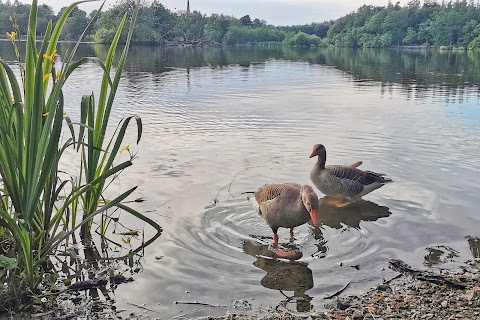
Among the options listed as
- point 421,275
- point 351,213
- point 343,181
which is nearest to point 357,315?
point 421,275

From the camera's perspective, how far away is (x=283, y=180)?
9.04 meters

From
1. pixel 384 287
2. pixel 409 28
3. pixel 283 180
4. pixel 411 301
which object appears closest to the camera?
pixel 411 301

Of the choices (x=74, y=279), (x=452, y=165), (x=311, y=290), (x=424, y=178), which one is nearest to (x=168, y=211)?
(x=74, y=279)

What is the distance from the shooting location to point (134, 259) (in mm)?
5820

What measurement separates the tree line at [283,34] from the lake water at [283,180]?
83833mm

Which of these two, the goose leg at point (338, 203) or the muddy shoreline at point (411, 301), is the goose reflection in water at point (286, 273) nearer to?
the muddy shoreline at point (411, 301)

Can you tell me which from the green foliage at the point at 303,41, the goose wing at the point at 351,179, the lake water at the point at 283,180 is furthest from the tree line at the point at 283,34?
the goose wing at the point at 351,179

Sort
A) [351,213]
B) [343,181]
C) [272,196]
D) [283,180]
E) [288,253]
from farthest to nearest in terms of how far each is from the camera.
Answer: [283,180]
[343,181]
[351,213]
[272,196]
[288,253]

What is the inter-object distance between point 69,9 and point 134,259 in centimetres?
283

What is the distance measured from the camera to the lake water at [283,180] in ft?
17.7

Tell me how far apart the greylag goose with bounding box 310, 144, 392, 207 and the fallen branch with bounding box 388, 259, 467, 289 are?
92.6 inches

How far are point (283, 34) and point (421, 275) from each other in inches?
5913

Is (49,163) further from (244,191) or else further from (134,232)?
→ (244,191)

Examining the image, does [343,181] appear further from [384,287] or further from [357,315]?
[357,315]
